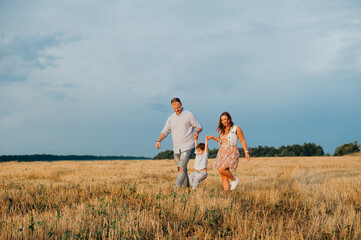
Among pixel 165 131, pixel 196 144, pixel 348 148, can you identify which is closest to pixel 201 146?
pixel 196 144

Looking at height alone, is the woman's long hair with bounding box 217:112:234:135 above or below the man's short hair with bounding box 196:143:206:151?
above

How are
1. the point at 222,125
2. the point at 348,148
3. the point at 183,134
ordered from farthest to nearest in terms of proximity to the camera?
the point at 348,148 < the point at 183,134 < the point at 222,125

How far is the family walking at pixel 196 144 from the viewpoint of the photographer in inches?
305

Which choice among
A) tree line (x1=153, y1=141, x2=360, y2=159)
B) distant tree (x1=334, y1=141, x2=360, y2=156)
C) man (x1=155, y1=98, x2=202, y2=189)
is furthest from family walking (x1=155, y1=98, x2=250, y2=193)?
distant tree (x1=334, y1=141, x2=360, y2=156)

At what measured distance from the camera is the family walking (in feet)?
25.4

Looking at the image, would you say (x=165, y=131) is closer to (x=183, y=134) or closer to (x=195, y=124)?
(x=183, y=134)

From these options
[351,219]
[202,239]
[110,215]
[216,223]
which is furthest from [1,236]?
[351,219]

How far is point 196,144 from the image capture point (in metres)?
8.78

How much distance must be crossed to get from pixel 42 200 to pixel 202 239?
15.2ft

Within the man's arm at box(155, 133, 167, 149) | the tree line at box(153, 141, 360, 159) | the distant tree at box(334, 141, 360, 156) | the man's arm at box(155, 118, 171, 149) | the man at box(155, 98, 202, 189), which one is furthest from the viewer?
the tree line at box(153, 141, 360, 159)

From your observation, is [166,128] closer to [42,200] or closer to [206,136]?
[206,136]

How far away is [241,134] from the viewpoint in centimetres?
769

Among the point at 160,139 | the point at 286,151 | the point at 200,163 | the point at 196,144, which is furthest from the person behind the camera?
the point at 286,151

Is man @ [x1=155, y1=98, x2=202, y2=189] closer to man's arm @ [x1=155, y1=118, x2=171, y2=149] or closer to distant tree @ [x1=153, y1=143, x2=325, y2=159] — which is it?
man's arm @ [x1=155, y1=118, x2=171, y2=149]
